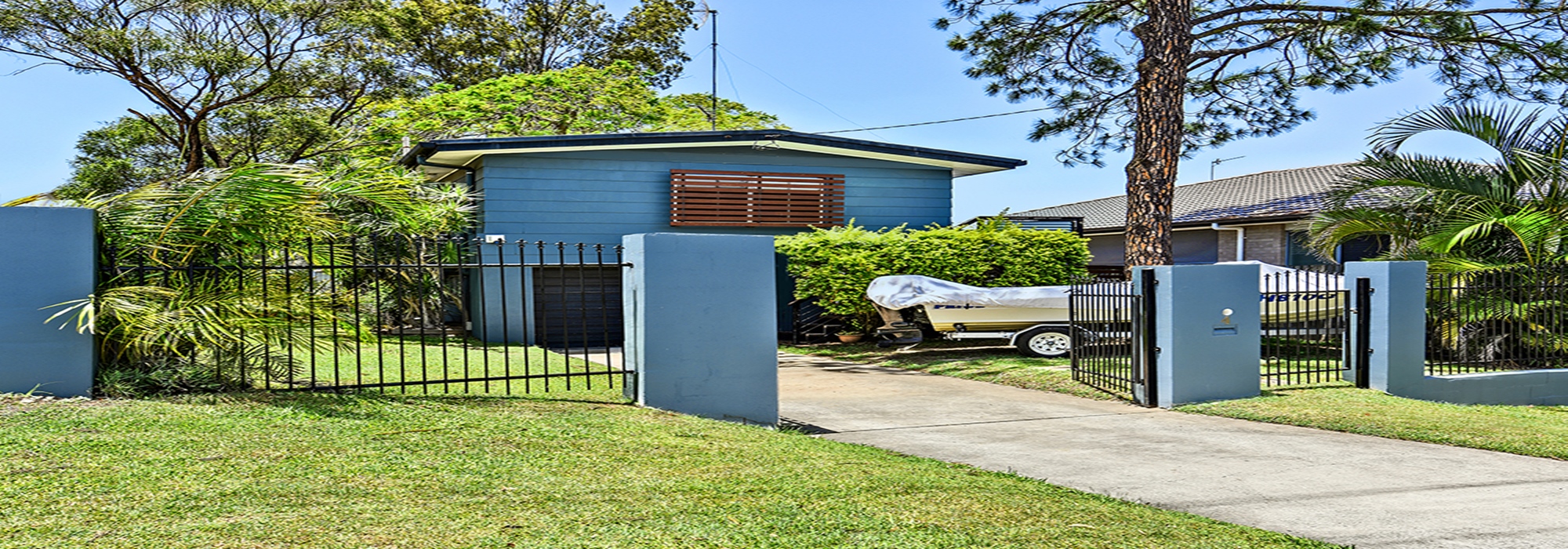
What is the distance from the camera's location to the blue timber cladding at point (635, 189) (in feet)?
61.3

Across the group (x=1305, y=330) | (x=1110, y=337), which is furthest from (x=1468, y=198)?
(x=1110, y=337)

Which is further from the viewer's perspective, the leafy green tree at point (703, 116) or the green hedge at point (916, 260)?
the leafy green tree at point (703, 116)

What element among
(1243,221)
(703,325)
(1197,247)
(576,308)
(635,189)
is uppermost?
(635,189)

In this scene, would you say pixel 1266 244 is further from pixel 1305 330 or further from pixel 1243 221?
pixel 1305 330

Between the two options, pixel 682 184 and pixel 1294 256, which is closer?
pixel 682 184

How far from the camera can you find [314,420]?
6426 millimetres

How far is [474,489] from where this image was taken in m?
5.05

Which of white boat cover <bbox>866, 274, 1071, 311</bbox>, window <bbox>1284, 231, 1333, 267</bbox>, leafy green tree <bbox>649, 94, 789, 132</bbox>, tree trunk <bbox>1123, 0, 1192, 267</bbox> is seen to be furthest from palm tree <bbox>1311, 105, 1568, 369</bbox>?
leafy green tree <bbox>649, 94, 789, 132</bbox>

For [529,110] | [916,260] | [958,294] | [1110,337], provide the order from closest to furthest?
[1110,337], [958,294], [916,260], [529,110]

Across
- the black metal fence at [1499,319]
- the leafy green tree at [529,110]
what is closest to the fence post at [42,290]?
the black metal fence at [1499,319]

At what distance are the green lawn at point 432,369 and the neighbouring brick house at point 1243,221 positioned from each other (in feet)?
38.0

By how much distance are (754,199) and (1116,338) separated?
10113mm

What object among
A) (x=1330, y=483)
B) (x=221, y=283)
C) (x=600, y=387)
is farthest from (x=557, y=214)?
(x=1330, y=483)

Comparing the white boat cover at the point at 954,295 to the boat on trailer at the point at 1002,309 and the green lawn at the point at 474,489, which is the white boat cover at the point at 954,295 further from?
the green lawn at the point at 474,489
